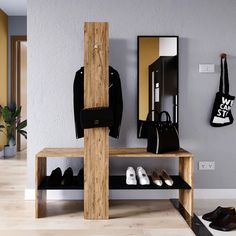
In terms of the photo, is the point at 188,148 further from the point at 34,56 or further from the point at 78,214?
the point at 34,56

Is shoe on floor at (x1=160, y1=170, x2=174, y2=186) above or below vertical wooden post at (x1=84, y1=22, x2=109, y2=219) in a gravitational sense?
below

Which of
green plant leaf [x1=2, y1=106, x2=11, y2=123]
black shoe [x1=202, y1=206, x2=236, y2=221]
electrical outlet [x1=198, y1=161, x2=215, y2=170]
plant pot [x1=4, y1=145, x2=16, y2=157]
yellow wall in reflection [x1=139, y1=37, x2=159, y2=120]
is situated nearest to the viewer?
black shoe [x1=202, y1=206, x2=236, y2=221]

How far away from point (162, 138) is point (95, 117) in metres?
0.61

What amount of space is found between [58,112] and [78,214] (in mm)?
1010

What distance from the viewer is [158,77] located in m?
3.20

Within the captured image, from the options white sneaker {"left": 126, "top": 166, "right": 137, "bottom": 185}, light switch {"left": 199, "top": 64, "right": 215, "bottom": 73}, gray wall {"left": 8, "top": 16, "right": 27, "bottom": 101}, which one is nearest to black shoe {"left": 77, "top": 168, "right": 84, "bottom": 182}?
white sneaker {"left": 126, "top": 166, "right": 137, "bottom": 185}

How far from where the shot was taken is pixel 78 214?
2826 millimetres

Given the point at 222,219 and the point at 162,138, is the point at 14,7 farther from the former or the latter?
the point at 222,219

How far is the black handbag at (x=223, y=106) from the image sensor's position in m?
3.20

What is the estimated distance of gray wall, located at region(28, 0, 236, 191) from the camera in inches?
125

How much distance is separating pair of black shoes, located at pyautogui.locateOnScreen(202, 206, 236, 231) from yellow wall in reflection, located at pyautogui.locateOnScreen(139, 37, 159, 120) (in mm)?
1095

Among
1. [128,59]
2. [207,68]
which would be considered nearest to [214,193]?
[207,68]

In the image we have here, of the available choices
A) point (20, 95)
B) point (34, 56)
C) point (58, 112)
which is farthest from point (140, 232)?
point (20, 95)

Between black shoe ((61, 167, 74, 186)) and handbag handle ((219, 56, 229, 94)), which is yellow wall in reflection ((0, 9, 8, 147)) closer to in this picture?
black shoe ((61, 167, 74, 186))
